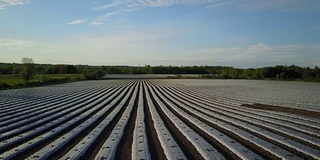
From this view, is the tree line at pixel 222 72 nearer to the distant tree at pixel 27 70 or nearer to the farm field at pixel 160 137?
the distant tree at pixel 27 70

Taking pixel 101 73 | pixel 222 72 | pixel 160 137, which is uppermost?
pixel 222 72

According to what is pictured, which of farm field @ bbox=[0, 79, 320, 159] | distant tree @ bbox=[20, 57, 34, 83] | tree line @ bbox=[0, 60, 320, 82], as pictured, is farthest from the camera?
tree line @ bbox=[0, 60, 320, 82]

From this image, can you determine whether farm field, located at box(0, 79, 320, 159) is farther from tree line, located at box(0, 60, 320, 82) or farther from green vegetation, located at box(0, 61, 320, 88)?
tree line, located at box(0, 60, 320, 82)

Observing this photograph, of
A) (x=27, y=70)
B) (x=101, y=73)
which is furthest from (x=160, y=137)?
(x=101, y=73)

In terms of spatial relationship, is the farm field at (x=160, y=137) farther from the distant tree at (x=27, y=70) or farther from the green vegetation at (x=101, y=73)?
the distant tree at (x=27, y=70)

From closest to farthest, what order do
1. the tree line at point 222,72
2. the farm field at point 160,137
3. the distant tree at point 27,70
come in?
the farm field at point 160,137
the distant tree at point 27,70
the tree line at point 222,72

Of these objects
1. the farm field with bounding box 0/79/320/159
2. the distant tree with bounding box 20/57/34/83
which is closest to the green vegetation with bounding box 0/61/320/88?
the distant tree with bounding box 20/57/34/83

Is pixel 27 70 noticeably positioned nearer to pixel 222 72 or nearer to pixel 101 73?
pixel 101 73

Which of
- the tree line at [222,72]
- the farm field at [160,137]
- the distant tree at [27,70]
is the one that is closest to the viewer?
the farm field at [160,137]

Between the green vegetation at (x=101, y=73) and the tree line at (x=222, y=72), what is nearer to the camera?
the green vegetation at (x=101, y=73)

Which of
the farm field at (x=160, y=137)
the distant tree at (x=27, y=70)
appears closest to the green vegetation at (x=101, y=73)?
the distant tree at (x=27, y=70)

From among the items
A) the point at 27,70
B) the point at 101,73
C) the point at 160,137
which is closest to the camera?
the point at 160,137

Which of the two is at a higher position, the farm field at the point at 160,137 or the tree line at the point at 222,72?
the tree line at the point at 222,72

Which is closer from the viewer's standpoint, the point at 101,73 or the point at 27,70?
the point at 27,70
